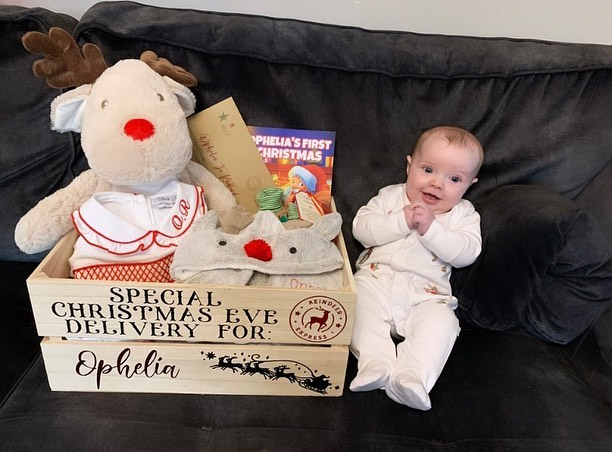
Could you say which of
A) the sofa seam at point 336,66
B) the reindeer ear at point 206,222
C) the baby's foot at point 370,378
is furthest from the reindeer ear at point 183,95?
the baby's foot at point 370,378

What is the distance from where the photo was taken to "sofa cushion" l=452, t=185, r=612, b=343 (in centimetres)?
100

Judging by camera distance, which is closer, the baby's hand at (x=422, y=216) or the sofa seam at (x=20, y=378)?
the sofa seam at (x=20, y=378)

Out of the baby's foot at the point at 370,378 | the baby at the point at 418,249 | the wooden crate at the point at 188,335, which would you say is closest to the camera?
the wooden crate at the point at 188,335

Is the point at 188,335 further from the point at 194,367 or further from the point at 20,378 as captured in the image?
the point at 20,378

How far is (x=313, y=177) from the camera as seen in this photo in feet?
3.84

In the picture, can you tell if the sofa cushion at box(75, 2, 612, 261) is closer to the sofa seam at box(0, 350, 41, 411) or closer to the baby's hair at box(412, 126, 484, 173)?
the baby's hair at box(412, 126, 484, 173)

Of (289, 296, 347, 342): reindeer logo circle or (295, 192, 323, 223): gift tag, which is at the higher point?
(295, 192, 323, 223): gift tag

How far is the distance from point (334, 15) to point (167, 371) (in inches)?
36.6

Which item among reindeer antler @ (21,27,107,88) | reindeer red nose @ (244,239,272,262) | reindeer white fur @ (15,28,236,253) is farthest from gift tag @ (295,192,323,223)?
reindeer antler @ (21,27,107,88)

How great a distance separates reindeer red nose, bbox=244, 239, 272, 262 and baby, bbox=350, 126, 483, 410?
0.26m

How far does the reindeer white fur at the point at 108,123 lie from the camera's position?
900 mm

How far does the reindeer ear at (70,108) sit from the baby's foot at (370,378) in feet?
2.31

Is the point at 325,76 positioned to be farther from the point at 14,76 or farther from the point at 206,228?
the point at 14,76

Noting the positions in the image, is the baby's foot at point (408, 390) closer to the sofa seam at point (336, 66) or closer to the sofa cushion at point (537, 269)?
the sofa cushion at point (537, 269)
